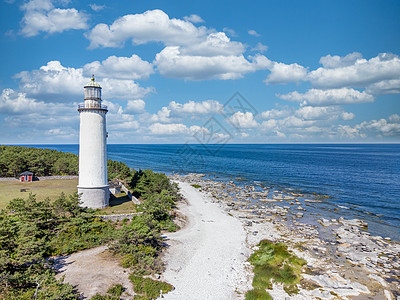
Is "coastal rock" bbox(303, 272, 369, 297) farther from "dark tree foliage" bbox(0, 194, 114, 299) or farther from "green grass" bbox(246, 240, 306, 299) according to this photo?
"dark tree foliage" bbox(0, 194, 114, 299)

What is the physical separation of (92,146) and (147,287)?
20163 millimetres

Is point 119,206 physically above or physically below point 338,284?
above

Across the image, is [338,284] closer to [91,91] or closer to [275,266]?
[275,266]

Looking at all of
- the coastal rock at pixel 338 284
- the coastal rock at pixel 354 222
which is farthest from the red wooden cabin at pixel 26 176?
the coastal rock at pixel 354 222

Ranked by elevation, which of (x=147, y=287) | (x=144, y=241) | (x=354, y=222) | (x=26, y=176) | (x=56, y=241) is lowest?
(x=354, y=222)

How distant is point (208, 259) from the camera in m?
24.5

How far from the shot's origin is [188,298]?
59.8 feet

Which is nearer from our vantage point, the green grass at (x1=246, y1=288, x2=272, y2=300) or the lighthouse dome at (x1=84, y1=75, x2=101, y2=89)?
the green grass at (x1=246, y1=288, x2=272, y2=300)

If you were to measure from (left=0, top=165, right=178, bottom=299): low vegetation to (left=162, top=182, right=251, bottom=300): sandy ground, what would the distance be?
1.81 m

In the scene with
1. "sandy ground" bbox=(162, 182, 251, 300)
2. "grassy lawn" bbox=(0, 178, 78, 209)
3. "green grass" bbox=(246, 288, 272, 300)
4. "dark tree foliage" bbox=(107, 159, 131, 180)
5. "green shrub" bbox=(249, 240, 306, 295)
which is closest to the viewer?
"green grass" bbox=(246, 288, 272, 300)

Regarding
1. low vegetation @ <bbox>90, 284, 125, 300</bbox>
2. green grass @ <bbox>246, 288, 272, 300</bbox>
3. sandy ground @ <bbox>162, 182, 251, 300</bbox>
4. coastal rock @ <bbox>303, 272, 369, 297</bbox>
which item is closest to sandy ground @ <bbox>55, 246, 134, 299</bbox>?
low vegetation @ <bbox>90, 284, 125, 300</bbox>

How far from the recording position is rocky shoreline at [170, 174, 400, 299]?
68.1 ft

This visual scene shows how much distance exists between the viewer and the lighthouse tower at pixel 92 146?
106ft

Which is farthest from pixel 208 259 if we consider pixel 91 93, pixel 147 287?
pixel 91 93
